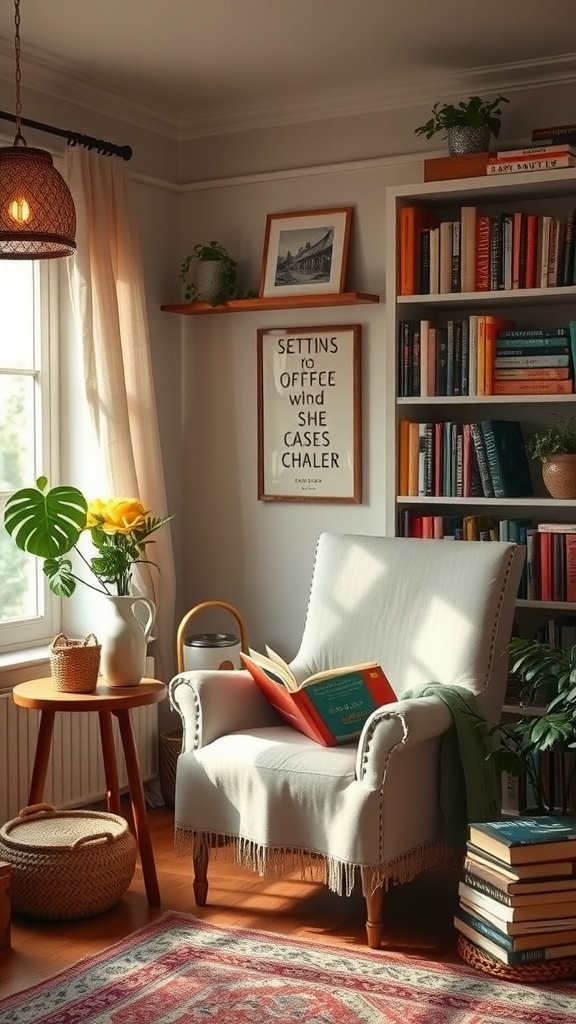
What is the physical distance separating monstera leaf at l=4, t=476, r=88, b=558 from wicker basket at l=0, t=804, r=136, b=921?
2.82 feet

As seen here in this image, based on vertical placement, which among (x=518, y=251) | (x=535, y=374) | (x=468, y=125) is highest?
(x=468, y=125)

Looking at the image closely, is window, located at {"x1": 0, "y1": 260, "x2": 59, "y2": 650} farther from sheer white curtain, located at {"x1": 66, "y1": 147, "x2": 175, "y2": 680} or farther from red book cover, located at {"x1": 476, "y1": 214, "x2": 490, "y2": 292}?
red book cover, located at {"x1": 476, "y1": 214, "x2": 490, "y2": 292}

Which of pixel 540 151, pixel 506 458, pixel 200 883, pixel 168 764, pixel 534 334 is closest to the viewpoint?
pixel 200 883

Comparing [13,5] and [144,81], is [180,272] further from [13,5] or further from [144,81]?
[13,5]

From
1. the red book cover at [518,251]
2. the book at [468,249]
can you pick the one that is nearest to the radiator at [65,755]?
the book at [468,249]

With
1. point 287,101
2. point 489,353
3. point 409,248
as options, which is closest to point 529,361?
point 489,353

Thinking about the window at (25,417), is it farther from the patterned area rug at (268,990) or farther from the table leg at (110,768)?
the patterned area rug at (268,990)

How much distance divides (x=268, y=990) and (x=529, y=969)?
25.0 inches

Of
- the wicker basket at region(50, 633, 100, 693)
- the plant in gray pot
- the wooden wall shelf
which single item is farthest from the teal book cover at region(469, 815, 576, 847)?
the plant in gray pot

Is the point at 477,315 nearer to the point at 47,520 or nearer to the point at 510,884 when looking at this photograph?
the point at 47,520

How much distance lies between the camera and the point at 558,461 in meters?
4.08

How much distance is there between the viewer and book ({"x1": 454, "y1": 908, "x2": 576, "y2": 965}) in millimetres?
3064

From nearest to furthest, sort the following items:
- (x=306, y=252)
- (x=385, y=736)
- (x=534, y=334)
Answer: (x=385, y=736), (x=534, y=334), (x=306, y=252)

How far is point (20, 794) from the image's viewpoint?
412cm
